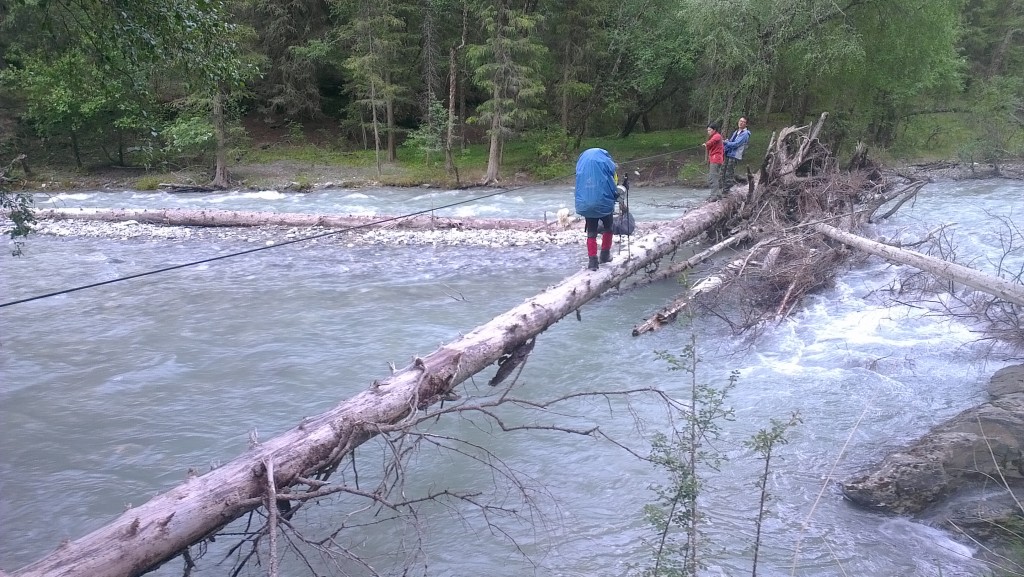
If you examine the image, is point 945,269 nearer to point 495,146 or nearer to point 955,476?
point 955,476

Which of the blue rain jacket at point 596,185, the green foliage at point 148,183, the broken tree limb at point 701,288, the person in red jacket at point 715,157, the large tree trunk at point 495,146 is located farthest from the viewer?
the green foliage at point 148,183

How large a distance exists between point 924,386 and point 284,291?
9.15m

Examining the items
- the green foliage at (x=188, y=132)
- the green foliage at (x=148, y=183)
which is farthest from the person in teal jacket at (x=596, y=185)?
the green foliage at (x=148, y=183)

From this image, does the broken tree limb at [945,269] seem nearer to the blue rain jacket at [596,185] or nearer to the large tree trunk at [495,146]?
the blue rain jacket at [596,185]

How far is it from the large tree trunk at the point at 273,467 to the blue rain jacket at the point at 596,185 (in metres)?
1.48

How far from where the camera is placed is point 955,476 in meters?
4.96

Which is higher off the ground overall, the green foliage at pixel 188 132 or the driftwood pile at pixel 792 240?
the green foliage at pixel 188 132

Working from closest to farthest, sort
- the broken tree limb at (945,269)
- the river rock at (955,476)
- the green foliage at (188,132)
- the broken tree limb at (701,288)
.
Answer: the river rock at (955,476), the broken tree limb at (945,269), the broken tree limb at (701,288), the green foliage at (188,132)

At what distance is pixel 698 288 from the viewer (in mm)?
9023

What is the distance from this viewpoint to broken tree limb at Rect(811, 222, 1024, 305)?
654 cm

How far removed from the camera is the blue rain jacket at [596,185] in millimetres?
7422

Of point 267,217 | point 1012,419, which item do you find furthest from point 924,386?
point 267,217

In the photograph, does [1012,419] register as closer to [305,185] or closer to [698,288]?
[698,288]

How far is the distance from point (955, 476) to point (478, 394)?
14.1ft
